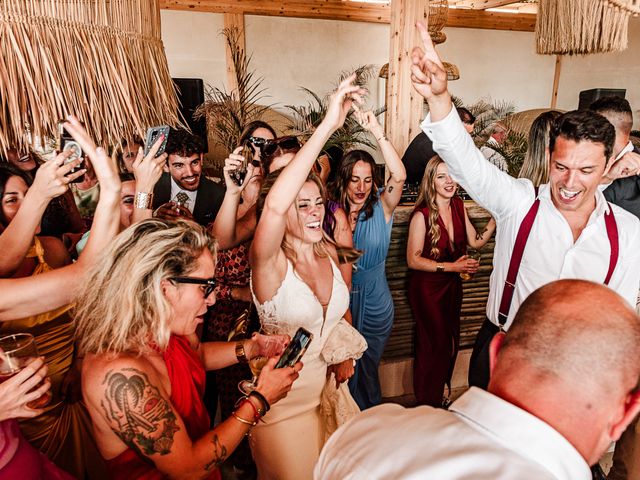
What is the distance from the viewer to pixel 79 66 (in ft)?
2.24

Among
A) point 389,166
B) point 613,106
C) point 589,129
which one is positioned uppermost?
point 613,106

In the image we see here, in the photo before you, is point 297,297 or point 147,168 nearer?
point 147,168

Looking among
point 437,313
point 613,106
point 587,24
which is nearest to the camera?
point 587,24

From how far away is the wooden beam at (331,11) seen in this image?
23.2ft

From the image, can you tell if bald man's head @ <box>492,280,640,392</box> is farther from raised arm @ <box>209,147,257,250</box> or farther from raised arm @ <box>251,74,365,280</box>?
raised arm @ <box>209,147,257,250</box>

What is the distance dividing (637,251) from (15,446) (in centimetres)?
213

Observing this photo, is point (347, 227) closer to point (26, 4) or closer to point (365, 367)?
point (365, 367)

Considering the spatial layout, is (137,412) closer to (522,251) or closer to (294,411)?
(294,411)

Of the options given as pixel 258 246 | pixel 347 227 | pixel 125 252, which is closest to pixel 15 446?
pixel 125 252

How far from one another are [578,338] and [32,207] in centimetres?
142

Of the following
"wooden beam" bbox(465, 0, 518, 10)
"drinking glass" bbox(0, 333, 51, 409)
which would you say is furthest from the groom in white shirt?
"wooden beam" bbox(465, 0, 518, 10)

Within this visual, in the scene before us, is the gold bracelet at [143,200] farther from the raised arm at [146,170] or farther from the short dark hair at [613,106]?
the short dark hair at [613,106]

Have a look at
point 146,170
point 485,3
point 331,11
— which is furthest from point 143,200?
point 485,3

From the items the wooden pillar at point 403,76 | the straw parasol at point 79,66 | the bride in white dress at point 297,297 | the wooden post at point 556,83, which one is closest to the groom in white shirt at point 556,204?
the bride in white dress at point 297,297
